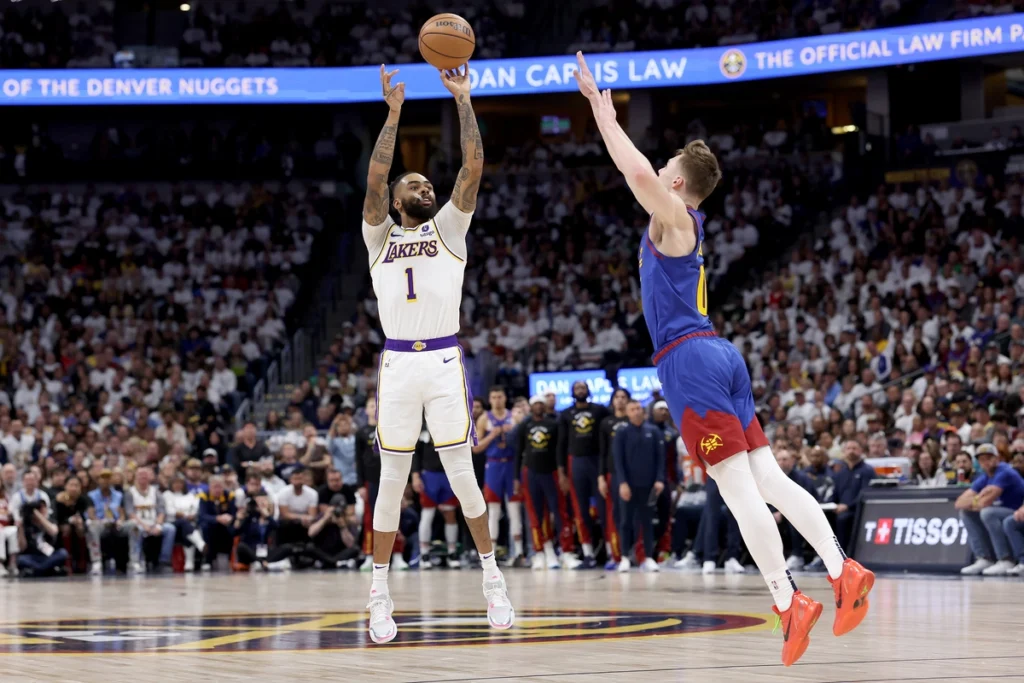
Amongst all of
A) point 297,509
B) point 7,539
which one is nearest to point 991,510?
point 297,509

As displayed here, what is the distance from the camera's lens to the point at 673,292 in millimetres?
6809

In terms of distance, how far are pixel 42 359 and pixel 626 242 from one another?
11.5 m

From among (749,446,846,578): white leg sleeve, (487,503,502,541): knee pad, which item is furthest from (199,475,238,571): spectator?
(749,446,846,578): white leg sleeve

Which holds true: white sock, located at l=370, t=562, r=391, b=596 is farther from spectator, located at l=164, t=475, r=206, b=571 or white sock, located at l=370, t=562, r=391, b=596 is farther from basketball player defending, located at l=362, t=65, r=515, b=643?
spectator, located at l=164, t=475, r=206, b=571

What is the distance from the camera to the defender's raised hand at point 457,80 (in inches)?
333

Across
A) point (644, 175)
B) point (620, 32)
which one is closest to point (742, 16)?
point (620, 32)

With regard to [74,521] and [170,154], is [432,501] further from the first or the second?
[170,154]

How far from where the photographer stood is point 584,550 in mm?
18188

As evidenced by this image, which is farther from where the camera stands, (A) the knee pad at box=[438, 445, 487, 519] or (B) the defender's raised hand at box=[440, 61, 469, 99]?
(B) the defender's raised hand at box=[440, 61, 469, 99]

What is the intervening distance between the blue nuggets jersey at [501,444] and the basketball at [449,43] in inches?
413

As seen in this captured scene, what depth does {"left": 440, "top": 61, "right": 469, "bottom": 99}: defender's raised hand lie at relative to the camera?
846 centimetres

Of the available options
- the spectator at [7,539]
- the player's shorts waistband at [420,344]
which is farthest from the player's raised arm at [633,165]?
the spectator at [7,539]

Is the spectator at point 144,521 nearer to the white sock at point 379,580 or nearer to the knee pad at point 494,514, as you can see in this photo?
the knee pad at point 494,514

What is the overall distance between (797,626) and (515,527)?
41.4 ft
